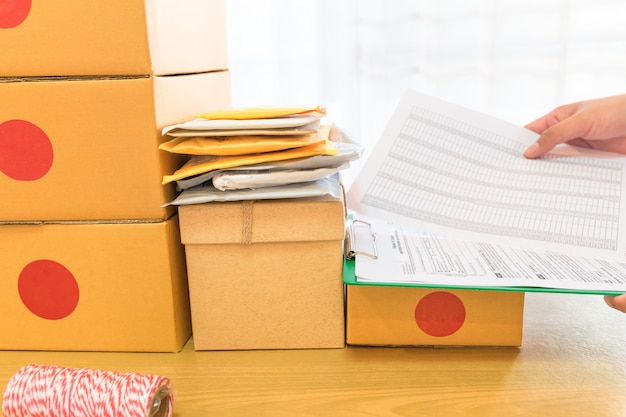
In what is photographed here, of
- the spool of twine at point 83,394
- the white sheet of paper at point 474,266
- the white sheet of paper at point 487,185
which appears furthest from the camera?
the white sheet of paper at point 487,185

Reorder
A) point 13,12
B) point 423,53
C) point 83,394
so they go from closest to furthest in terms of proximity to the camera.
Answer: point 83,394
point 13,12
point 423,53

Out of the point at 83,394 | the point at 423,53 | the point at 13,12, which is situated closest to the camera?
the point at 83,394

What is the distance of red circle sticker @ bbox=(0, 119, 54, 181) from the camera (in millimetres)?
610

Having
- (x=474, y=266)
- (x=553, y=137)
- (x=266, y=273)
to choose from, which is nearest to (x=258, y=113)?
(x=266, y=273)

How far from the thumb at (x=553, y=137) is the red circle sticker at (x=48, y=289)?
58 centimetres

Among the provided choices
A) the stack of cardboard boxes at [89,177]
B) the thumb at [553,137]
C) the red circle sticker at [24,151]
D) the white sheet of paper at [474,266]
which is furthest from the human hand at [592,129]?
the red circle sticker at [24,151]

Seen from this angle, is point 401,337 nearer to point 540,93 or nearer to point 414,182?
point 414,182

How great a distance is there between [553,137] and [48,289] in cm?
64

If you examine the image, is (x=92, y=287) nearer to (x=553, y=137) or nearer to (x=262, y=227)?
(x=262, y=227)

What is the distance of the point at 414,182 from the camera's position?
74 cm

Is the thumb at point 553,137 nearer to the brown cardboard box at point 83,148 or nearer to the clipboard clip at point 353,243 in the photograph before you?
the clipboard clip at point 353,243

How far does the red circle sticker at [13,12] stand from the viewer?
23.0 inches

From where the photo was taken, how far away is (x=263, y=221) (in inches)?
24.5

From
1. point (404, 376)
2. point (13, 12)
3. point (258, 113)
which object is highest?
point (13, 12)
